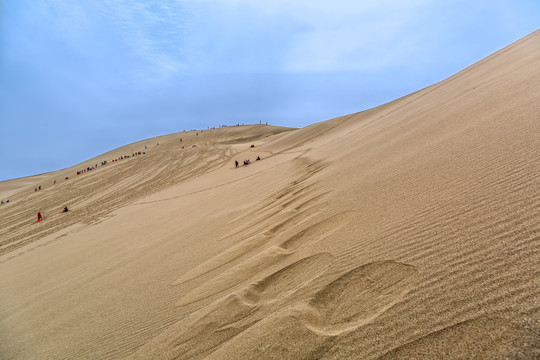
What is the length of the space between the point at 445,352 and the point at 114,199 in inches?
628

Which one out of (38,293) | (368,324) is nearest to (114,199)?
(38,293)

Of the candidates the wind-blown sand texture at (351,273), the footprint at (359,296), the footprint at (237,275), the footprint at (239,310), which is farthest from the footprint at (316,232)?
the footprint at (359,296)

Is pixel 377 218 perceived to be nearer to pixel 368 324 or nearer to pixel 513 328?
pixel 368 324

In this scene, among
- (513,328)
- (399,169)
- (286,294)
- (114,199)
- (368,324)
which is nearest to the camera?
(513,328)

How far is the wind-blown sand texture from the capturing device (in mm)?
1339

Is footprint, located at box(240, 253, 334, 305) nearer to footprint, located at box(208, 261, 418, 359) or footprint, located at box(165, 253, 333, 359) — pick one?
footprint, located at box(165, 253, 333, 359)

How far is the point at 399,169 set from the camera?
154 inches

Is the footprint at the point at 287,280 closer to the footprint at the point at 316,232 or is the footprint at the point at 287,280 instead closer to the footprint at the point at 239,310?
the footprint at the point at 239,310

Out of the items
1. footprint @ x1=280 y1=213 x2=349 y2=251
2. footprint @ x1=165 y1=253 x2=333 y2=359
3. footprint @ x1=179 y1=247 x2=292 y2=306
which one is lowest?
footprint @ x1=165 y1=253 x2=333 y2=359

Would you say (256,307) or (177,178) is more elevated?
(177,178)

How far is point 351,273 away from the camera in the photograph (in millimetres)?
1930

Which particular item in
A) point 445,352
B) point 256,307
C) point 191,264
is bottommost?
point 445,352

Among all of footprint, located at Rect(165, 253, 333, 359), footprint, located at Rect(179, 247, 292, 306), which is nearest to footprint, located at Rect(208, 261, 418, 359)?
footprint, located at Rect(165, 253, 333, 359)

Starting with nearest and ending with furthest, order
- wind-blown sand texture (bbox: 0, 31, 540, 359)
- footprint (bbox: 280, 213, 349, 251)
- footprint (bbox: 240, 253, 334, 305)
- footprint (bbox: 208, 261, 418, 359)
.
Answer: wind-blown sand texture (bbox: 0, 31, 540, 359) < footprint (bbox: 208, 261, 418, 359) < footprint (bbox: 240, 253, 334, 305) < footprint (bbox: 280, 213, 349, 251)
